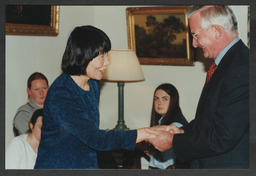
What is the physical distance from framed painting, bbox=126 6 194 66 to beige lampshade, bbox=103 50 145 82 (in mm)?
52

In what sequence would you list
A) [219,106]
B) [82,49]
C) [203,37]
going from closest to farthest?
1. [82,49]
2. [219,106]
3. [203,37]

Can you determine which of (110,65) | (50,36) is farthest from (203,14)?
(50,36)

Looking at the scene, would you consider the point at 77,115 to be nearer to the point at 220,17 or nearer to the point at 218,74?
the point at 218,74

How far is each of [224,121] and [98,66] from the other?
0.94 meters

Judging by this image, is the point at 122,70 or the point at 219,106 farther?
the point at 122,70

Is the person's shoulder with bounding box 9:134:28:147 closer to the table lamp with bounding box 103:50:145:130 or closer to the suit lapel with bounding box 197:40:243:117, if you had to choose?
the table lamp with bounding box 103:50:145:130

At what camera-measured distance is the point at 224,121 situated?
8.69ft

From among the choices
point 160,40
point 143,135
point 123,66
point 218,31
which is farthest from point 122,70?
point 218,31

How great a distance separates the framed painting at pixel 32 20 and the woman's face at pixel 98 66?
40 cm

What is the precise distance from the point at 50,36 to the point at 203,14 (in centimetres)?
111

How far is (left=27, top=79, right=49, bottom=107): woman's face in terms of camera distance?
277 centimetres

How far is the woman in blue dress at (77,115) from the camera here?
8.34 ft

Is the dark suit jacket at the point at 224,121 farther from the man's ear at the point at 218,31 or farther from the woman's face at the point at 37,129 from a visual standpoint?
the woman's face at the point at 37,129

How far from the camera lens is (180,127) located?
110 inches
